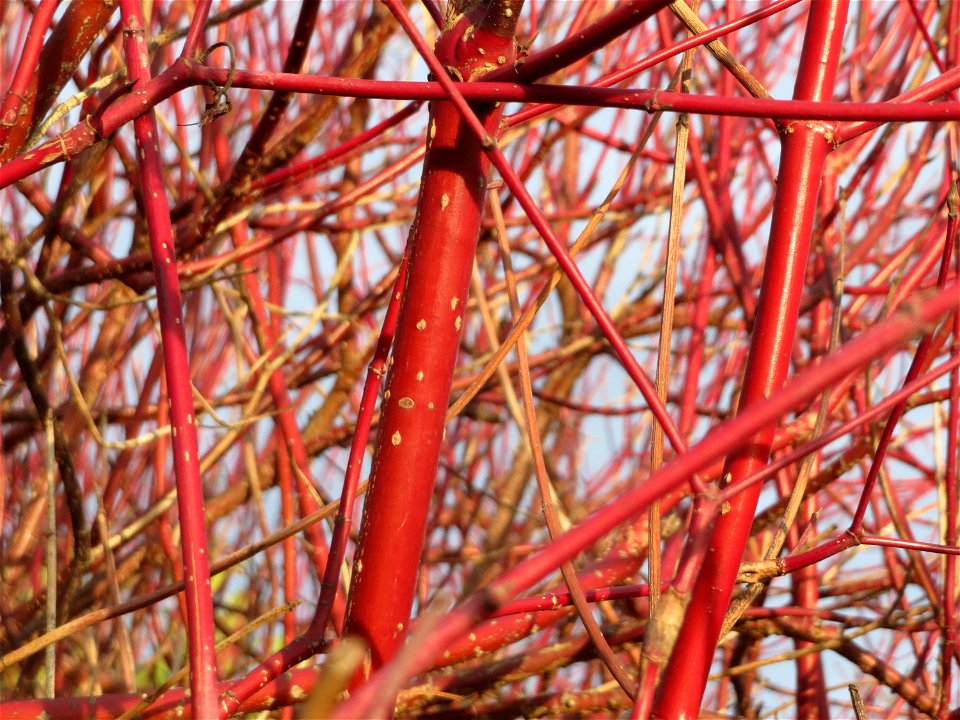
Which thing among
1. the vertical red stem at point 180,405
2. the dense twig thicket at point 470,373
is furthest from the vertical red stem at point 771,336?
the vertical red stem at point 180,405

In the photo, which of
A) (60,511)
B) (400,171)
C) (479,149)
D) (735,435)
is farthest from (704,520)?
(60,511)

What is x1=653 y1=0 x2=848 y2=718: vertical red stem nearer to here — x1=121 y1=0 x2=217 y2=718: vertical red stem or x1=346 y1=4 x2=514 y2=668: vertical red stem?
x1=346 y1=4 x2=514 y2=668: vertical red stem

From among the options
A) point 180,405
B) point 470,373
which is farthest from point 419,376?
point 470,373

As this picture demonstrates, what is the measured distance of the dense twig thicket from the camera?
60 centimetres

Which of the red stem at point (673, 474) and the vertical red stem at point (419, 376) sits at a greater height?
the vertical red stem at point (419, 376)

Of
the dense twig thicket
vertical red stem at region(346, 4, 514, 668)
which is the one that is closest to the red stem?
the dense twig thicket

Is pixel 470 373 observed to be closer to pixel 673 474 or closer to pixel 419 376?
pixel 419 376

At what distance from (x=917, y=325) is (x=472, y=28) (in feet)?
1.37

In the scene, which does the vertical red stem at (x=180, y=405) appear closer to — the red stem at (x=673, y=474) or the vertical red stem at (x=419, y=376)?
the vertical red stem at (x=419, y=376)

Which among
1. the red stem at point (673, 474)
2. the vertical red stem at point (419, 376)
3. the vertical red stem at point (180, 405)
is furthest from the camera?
the vertical red stem at point (419, 376)

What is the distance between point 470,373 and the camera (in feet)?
7.25

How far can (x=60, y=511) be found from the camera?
198 centimetres

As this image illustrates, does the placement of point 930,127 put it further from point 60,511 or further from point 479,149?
point 60,511

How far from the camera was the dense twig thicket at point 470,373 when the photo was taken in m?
0.60
